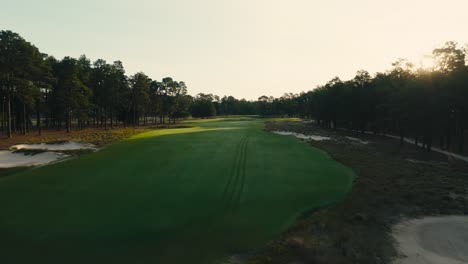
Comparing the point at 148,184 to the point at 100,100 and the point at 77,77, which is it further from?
the point at 100,100

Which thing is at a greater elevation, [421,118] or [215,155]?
[421,118]

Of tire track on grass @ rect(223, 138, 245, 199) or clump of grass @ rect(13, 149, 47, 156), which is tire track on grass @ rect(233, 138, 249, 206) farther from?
clump of grass @ rect(13, 149, 47, 156)

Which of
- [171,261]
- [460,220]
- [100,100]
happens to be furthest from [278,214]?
[100,100]

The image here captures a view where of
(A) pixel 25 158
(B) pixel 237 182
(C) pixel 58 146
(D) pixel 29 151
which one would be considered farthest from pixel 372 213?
(C) pixel 58 146

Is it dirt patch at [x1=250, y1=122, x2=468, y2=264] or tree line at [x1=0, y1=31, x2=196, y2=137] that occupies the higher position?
tree line at [x1=0, y1=31, x2=196, y2=137]

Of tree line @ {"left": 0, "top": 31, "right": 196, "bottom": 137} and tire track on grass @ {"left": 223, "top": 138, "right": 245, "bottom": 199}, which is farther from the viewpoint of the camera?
tree line @ {"left": 0, "top": 31, "right": 196, "bottom": 137}

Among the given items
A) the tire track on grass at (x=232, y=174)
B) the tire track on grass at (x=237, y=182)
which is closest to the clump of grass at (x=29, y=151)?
the tire track on grass at (x=232, y=174)

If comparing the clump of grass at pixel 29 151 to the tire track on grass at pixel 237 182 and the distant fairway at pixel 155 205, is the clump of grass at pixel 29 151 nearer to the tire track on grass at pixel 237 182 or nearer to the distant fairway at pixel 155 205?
the distant fairway at pixel 155 205

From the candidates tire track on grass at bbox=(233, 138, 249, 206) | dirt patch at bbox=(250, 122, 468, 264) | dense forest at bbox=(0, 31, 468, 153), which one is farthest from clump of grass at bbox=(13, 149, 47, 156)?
dirt patch at bbox=(250, 122, 468, 264)
